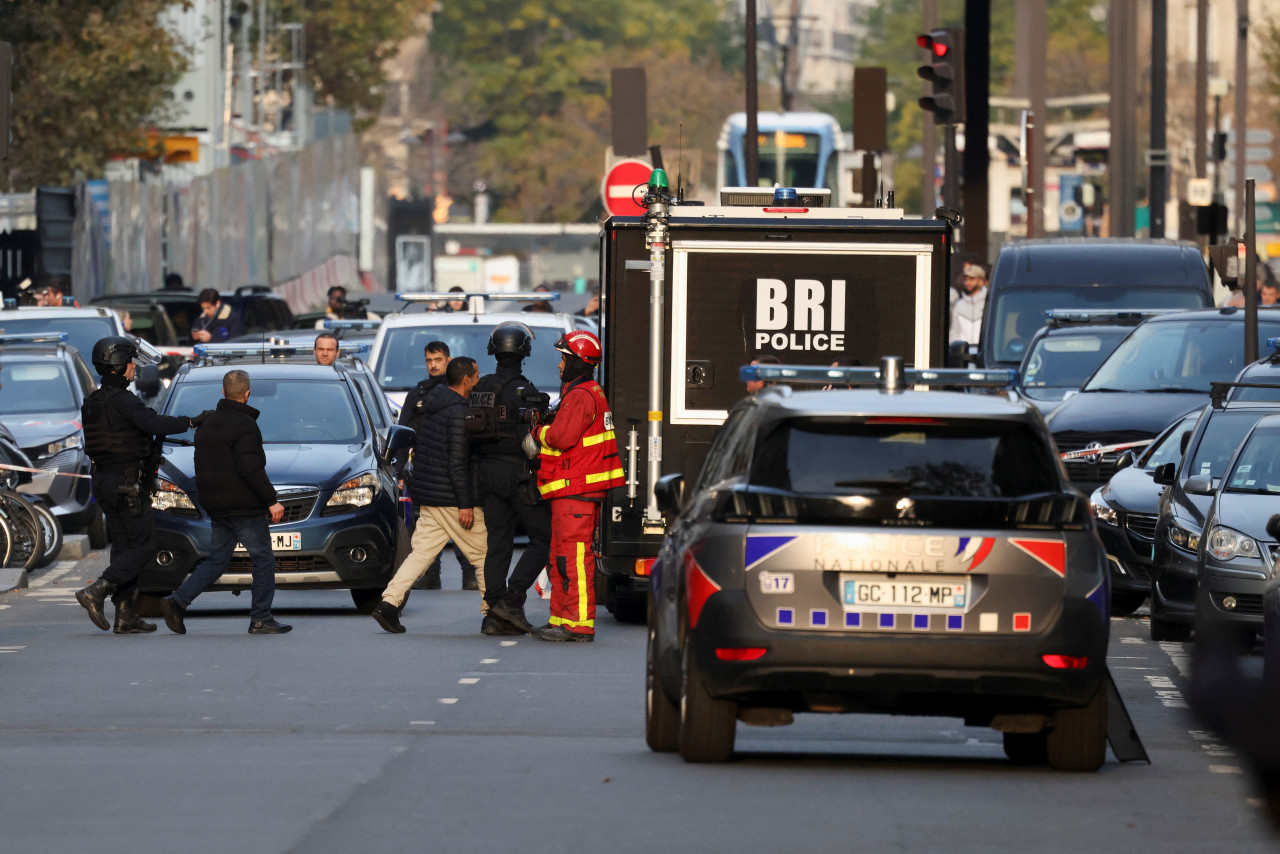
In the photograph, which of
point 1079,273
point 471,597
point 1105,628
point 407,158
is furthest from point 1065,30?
point 1105,628

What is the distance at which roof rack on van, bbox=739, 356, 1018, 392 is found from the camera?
10602 millimetres

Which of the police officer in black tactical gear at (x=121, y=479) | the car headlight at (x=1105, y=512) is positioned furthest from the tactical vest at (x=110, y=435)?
the car headlight at (x=1105, y=512)

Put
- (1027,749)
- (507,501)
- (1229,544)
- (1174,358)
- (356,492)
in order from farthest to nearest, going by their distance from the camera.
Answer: (1174,358)
(356,492)
(507,501)
(1229,544)
(1027,749)

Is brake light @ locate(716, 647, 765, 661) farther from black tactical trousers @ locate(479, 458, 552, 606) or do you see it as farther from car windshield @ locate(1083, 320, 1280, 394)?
car windshield @ locate(1083, 320, 1280, 394)

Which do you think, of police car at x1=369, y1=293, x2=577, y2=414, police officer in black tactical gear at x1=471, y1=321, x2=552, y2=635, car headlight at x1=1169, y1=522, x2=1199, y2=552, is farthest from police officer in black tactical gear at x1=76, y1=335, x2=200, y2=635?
police car at x1=369, y1=293, x2=577, y2=414

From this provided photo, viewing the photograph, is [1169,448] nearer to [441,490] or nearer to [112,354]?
[441,490]

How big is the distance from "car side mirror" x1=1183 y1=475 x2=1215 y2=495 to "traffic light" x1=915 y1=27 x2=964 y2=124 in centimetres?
1215

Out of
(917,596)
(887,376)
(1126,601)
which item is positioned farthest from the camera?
(1126,601)

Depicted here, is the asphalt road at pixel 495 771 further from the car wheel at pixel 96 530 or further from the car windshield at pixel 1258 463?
the car wheel at pixel 96 530

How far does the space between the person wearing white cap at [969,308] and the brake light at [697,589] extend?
19.3 m

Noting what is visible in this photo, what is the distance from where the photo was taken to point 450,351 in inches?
936

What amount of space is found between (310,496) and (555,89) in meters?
103

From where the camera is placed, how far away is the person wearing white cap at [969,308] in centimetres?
2953

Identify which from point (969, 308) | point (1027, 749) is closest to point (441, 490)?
point (1027, 749)
